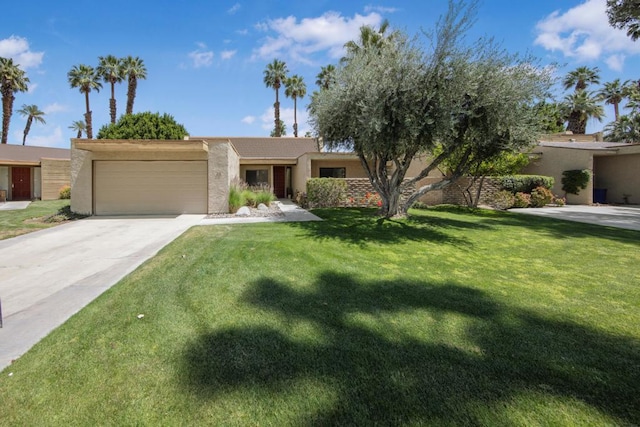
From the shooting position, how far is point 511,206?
17.3 m

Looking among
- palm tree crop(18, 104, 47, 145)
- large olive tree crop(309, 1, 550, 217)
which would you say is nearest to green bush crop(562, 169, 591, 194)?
large olive tree crop(309, 1, 550, 217)

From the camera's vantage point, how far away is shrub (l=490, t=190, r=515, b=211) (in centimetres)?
1720

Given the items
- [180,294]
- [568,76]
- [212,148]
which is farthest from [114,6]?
[568,76]

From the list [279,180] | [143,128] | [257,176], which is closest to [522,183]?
[279,180]

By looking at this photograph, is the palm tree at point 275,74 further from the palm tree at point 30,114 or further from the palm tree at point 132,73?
the palm tree at point 30,114

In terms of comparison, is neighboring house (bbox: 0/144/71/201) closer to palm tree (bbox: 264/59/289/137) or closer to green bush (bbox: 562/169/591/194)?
palm tree (bbox: 264/59/289/137)

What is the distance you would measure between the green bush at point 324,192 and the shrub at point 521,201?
9341mm

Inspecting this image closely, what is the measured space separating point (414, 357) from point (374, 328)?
0.63 metres

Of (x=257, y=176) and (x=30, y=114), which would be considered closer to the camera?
(x=257, y=176)

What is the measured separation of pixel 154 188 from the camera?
47.5ft

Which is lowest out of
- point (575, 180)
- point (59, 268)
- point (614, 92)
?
point (59, 268)

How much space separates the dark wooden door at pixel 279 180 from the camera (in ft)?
82.3

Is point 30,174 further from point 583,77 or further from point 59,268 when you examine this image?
point 583,77

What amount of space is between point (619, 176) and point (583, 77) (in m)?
21.3
